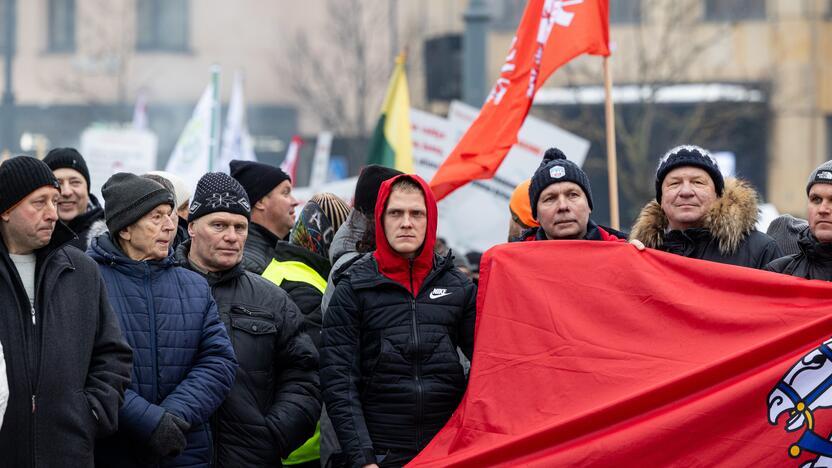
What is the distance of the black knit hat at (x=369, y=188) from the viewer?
555 cm

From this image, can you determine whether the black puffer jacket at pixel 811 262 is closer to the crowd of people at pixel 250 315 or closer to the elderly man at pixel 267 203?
the crowd of people at pixel 250 315

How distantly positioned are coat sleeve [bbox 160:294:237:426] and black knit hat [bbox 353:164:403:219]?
0.86m

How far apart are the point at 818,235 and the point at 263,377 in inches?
84.9

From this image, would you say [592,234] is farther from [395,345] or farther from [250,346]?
[250,346]

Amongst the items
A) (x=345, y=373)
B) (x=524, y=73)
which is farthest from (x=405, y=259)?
(x=524, y=73)

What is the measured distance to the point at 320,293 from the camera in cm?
567

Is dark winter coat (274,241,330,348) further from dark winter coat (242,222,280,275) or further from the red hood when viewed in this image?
the red hood

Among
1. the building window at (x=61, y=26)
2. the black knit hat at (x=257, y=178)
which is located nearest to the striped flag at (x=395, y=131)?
the black knit hat at (x=257, y=178)

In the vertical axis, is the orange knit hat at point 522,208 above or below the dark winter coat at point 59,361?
above

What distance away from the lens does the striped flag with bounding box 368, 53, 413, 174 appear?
11047 millimetres

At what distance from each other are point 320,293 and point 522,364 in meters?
1.11

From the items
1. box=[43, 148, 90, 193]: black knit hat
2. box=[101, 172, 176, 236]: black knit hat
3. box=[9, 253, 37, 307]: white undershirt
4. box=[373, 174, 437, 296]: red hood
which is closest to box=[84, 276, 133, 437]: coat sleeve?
box=[9, 253, 37, 307]: white undershirt

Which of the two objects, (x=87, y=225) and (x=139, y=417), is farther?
(x=87, y=225)

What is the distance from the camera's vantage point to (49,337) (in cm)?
442
